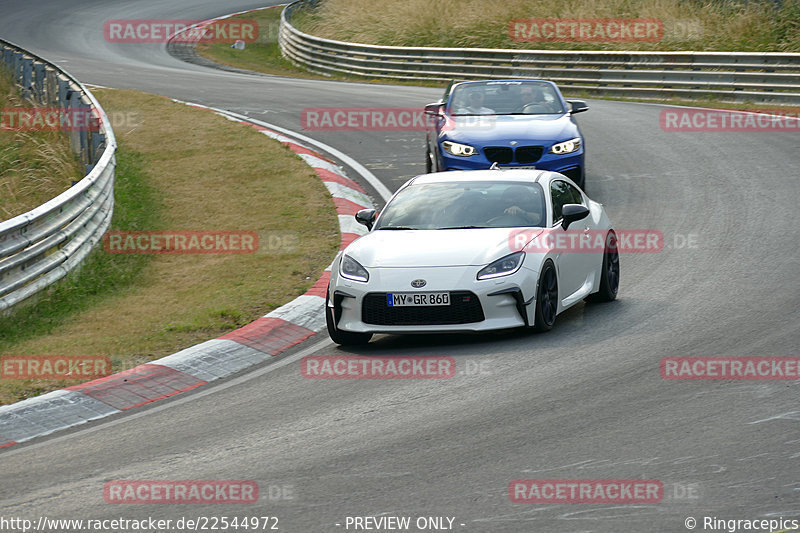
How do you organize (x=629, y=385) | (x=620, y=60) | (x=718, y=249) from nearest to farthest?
(x=629, y=385)
(x=718, y=249)
(x=620, y=60)

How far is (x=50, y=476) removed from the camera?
6.66 m

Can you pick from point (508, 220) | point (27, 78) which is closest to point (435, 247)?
point (508, 220)

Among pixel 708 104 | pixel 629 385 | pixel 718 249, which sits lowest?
pixel 708 104

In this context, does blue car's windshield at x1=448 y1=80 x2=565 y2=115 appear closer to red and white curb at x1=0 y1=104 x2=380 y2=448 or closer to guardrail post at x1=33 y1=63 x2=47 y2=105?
red and white curb at x1=0 y1=104 x2=380 y2=448

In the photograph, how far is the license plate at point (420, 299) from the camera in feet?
30.3

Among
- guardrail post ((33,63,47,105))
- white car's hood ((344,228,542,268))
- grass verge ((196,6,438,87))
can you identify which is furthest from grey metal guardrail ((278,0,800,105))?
white car's hood ((344,228,542,268))

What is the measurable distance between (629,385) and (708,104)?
18610 millimetres

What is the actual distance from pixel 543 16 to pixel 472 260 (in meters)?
27.0

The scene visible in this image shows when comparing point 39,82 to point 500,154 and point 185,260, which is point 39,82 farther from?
point 500,154

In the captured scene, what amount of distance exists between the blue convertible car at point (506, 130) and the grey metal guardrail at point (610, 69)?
9.96 m

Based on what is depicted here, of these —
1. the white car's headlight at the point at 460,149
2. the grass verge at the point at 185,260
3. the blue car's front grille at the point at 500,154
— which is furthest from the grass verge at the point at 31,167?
the blue car's front grille at the point at 500,154

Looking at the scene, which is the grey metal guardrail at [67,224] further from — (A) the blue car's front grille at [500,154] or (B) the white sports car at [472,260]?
(A) the blue car's front grille at [500,154]

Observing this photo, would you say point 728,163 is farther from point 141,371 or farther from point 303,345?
point 141,371

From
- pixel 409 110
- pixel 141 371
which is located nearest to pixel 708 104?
→ pixel 409 110
